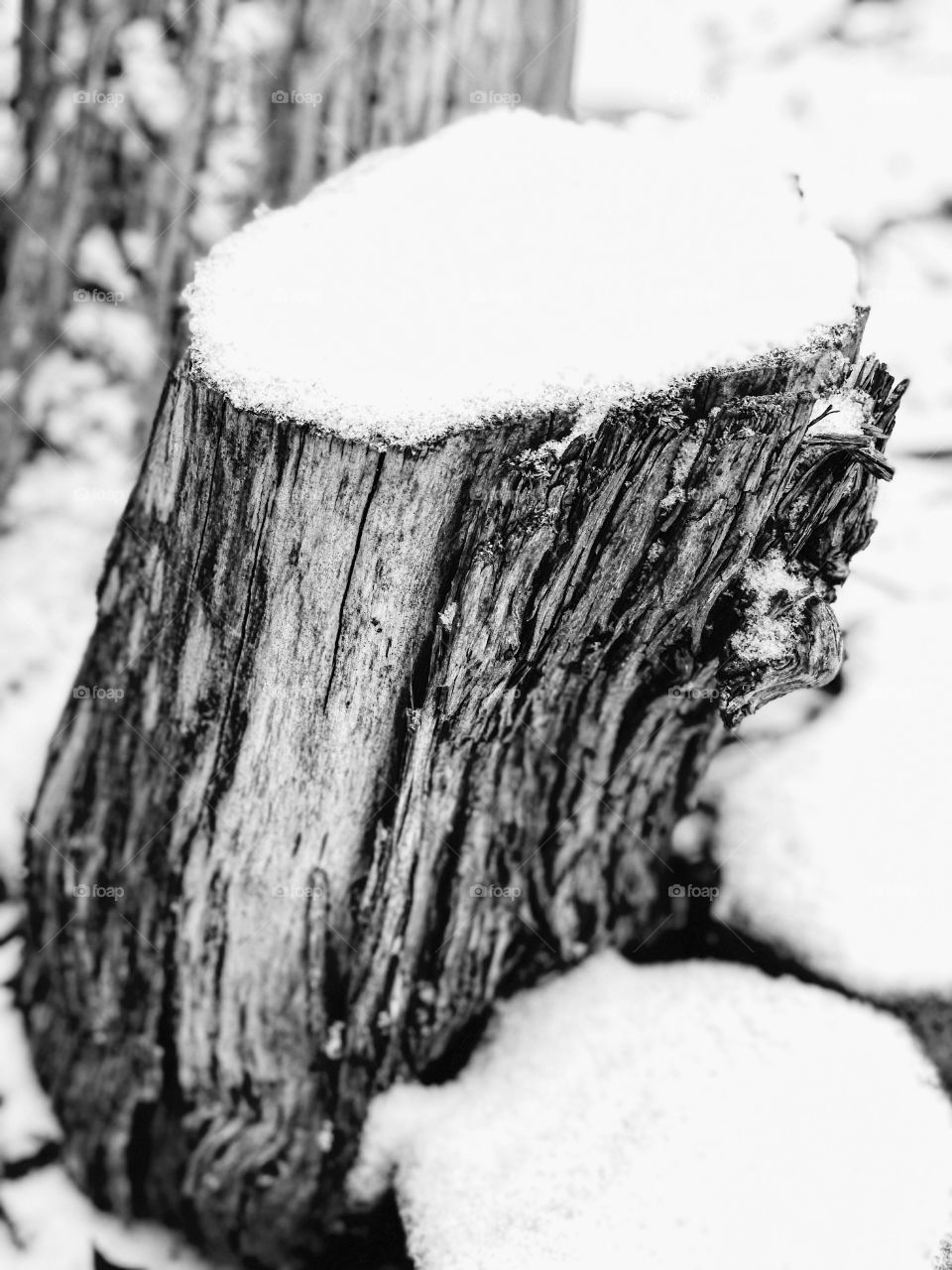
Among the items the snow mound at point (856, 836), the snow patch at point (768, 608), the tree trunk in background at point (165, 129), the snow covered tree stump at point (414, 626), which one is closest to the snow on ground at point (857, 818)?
the snow mound at point (856, 836)

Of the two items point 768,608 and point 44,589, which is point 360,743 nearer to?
point 768,608

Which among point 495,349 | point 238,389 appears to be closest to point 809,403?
point 495,349

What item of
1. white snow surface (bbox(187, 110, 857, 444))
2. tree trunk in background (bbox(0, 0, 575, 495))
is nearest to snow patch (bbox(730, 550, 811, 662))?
white snow surface (bbox(187, 110, 857, 444))

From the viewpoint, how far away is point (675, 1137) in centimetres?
127

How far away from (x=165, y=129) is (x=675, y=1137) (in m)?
2.16

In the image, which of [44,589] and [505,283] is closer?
[505,283]

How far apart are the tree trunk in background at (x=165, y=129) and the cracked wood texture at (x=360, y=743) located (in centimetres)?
110

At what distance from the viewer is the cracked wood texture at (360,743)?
105 centimetres

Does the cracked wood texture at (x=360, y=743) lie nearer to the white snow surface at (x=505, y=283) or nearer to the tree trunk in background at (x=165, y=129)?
the white snow surface at (x=505, y=283)

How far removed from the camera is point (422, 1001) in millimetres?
1438

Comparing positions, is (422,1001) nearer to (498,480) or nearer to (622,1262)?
(622,1262)

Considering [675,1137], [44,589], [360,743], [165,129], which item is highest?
[165,129]

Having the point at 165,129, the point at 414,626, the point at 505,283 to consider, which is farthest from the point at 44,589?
the point at 505,283

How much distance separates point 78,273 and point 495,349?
5.31 ft
